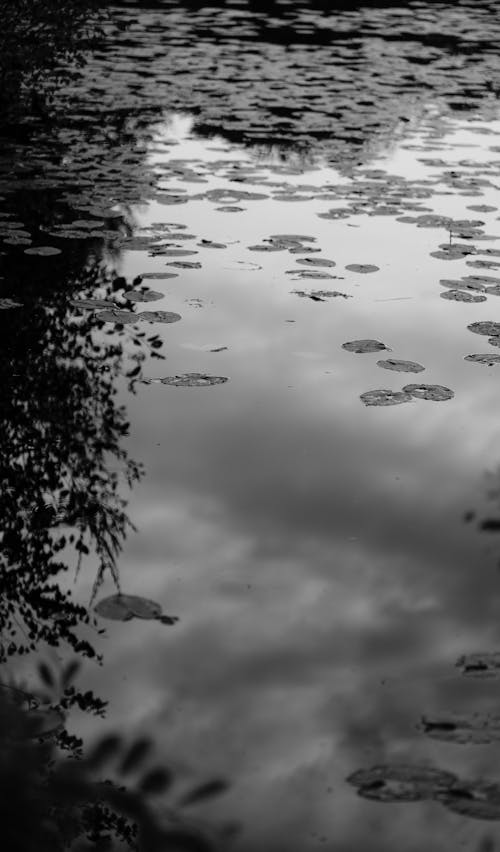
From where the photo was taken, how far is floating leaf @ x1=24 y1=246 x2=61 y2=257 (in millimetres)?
5105

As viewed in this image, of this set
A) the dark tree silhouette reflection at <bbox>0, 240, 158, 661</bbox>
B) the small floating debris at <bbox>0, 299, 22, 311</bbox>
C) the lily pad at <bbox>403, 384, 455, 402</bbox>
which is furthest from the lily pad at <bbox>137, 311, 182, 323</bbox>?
the lily pad at <bbox>403, 384, 455, 402</bbox>

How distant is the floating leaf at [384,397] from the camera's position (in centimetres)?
376

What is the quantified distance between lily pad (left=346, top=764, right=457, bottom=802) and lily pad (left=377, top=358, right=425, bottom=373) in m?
2.11

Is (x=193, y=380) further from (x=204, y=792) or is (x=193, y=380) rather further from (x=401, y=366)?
(x=204, y=792)

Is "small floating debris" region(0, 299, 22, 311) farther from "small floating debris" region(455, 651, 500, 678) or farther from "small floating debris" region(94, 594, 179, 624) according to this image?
"small floating debris" region(455, 651, 500, 678)

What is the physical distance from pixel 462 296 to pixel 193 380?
1461mm

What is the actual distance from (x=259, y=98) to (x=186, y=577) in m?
7.26

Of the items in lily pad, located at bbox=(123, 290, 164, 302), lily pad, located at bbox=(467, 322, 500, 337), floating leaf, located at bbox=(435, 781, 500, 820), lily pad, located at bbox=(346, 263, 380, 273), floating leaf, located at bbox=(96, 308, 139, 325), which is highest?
lily pad, located at bbox=(346, 263, 380, 273)

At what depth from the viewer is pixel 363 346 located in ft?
13.9

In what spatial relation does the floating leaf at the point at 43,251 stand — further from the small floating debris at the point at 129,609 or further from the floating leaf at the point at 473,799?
the floating leaf at the point at 473,799

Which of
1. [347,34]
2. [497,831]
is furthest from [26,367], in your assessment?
[347,34]

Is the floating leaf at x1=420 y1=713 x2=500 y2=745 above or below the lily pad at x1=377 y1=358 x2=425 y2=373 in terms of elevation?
below

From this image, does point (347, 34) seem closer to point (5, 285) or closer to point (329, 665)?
point (5, 285)

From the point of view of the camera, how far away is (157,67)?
34.9 feet
